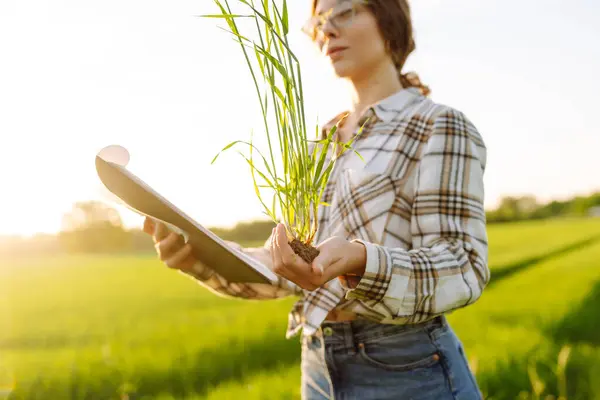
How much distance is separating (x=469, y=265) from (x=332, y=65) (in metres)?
0.75

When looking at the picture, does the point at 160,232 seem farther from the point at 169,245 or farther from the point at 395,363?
the point at 395,363

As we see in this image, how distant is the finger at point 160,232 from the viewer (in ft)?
5.69

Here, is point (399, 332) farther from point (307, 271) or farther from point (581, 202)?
point (581, 202)

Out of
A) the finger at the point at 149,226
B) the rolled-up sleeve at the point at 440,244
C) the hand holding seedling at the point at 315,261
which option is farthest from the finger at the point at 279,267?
the finger at the point at 149,226

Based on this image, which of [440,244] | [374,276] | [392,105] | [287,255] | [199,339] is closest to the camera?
[287,255]

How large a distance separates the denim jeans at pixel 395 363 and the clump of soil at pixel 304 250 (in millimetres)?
562

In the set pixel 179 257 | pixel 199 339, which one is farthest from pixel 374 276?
pixel 199 339

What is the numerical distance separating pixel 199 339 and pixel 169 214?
213 inches

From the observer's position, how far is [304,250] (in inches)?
47.5

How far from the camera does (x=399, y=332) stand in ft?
5.45

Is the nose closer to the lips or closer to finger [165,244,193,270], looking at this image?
the lips

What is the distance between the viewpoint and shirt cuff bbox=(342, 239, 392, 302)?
Result: 1.35 m

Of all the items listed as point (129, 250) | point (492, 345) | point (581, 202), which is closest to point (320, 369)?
point (492, 345)

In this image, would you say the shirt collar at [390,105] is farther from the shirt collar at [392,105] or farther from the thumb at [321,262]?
the thumb at [321,262]
